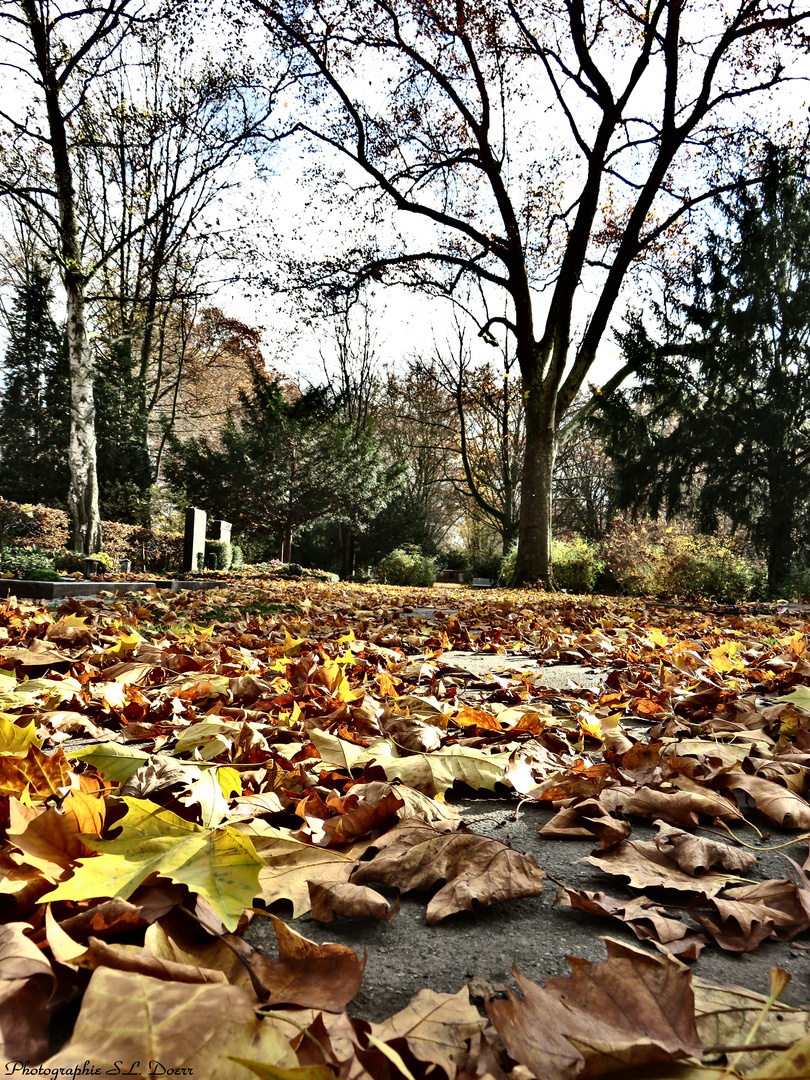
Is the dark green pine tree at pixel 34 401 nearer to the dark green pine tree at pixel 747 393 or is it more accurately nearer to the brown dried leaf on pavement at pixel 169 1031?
the dark green pine tree at pixel 747 393

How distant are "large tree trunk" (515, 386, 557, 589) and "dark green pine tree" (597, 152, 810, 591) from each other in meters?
6.79

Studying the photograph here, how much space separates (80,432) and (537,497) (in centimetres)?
963

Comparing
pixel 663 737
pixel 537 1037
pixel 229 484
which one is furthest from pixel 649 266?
pixel 537 1037

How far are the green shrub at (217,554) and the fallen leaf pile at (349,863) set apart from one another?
1615cm

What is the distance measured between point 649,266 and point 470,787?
17179 mm

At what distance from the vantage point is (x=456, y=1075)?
591 mm

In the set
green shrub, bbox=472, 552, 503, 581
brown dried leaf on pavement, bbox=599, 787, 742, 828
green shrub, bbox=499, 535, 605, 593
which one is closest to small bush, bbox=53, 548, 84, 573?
green shrub, bbox=499, 535, 605, 593

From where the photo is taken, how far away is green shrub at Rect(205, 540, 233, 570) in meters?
18.2

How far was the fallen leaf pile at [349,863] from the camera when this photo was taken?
0.60 metres

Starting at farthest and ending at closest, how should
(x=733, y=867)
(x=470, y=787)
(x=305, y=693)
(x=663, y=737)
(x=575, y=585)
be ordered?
(x=575, y=585) → (x=305, y=693) → (x=663, y=737) → (x=470, y=787) → (x=733, y=867)

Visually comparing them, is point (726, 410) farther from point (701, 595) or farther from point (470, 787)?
point (470, 787)

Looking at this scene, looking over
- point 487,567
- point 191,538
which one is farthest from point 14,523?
point 487,567

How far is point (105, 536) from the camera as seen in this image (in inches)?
633

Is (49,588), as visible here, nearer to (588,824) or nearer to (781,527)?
(588,824)
